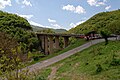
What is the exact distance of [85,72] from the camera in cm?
2694

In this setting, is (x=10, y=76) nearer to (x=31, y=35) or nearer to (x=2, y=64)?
(x=2, y=64)

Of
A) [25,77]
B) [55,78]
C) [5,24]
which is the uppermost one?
[5,24]

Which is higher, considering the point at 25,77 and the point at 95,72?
the point at 25,77

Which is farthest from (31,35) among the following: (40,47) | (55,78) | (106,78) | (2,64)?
(2,64)

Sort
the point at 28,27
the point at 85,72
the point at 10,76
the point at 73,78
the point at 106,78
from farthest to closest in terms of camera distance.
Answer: the point at 28,27, the point at 85,72, the point at 73,78, the point at 106,78, the point at 10,76

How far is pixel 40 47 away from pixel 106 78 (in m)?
53.6

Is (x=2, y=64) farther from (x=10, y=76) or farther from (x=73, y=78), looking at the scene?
(x=73, y=78)

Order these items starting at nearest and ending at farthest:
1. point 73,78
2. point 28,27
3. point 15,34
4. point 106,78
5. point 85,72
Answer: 1. point 106,78
2. point 73,78
3. point 85,72
4. point 15,34
5. point 28,27

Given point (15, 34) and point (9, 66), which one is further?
point (15, 34)

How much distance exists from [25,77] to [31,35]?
6293cm

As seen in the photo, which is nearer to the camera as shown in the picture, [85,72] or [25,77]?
[25,77]

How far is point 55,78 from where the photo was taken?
27.8m

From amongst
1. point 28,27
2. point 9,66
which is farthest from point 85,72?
point 28,27

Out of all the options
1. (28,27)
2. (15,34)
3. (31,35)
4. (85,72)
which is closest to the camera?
(85,72)
